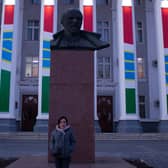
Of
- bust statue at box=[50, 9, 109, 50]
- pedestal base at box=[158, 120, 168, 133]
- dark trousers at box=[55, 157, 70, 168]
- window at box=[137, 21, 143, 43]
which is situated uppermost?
window at box=[137, 21, 143, 43]

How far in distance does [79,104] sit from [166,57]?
15704mm

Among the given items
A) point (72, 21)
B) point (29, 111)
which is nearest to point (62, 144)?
point (72, 21)

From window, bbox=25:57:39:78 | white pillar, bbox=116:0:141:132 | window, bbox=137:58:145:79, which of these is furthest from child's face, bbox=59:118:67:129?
window, bbox=137:58:145:79

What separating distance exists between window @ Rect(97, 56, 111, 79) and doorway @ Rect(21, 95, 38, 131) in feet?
19.5

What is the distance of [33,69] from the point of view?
2564 cm

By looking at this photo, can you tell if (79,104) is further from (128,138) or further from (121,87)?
(121,87)

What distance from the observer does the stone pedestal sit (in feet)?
23.8

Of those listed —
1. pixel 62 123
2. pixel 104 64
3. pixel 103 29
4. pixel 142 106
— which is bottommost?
pixel 62 123

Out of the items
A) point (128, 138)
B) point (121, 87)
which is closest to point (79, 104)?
point (128, 138)

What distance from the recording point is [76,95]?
7488 millimetres

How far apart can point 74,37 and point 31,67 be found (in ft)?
60.0

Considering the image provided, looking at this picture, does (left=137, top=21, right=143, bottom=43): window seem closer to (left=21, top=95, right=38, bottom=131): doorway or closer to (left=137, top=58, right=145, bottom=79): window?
(left=137, top=58, right=145, bottom=79): window

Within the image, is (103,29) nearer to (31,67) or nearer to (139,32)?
(139,32)

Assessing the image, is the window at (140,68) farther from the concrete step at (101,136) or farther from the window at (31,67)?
the window at (31,67)
